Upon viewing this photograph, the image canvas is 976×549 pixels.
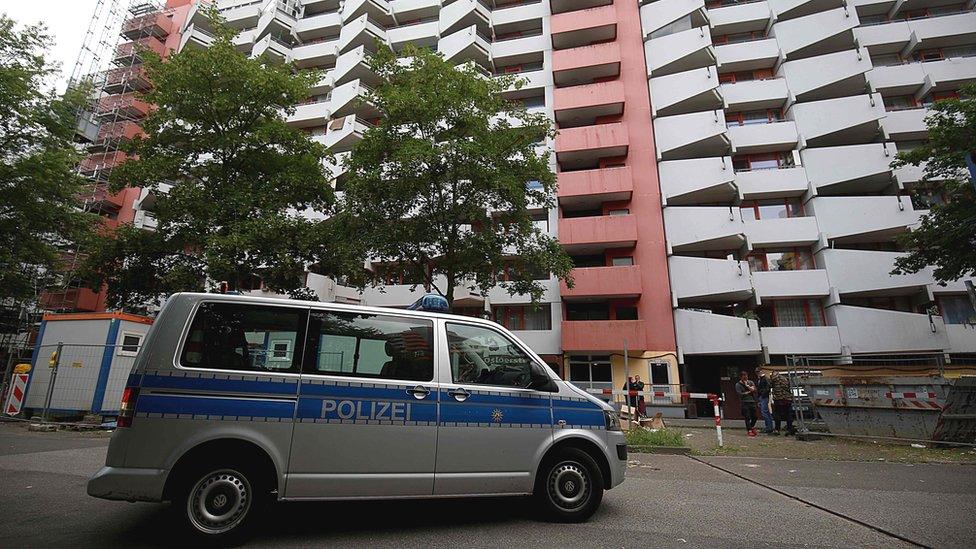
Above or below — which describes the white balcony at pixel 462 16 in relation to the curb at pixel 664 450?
above

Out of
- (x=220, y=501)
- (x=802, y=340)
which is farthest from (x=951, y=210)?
(x=220, y=501)

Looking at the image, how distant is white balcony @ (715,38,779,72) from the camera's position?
2561 cm

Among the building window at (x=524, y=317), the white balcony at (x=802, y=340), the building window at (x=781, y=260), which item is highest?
the building window at (x=781, y=260)

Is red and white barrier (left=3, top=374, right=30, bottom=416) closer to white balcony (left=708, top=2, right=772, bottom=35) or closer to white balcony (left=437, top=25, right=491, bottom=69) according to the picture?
white balcony (left=437, top=25, right=491, bottom=69)

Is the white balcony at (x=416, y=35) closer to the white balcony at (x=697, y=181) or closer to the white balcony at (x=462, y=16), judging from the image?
the white balcony at (x=462, y=16)

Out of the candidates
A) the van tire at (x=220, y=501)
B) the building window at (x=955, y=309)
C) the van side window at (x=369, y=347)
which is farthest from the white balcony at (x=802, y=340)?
the van tire at (x=220, y=501)

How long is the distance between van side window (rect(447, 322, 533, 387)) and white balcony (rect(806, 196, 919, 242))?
23993 mm

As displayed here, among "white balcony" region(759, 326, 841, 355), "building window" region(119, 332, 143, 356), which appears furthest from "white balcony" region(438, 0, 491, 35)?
"building window" region(119, 332, 143, 356)

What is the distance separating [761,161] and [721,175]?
3914 mm

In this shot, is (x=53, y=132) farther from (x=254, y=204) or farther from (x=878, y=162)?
(x=878, y=162)

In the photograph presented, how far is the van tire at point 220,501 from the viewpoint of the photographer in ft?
11.0

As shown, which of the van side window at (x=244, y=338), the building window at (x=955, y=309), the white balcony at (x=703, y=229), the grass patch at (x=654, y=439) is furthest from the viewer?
the white balcony at (x=703, y=229)

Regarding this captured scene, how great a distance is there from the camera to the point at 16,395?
467 inches

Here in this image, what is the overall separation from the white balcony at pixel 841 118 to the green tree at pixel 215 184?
2492cm
